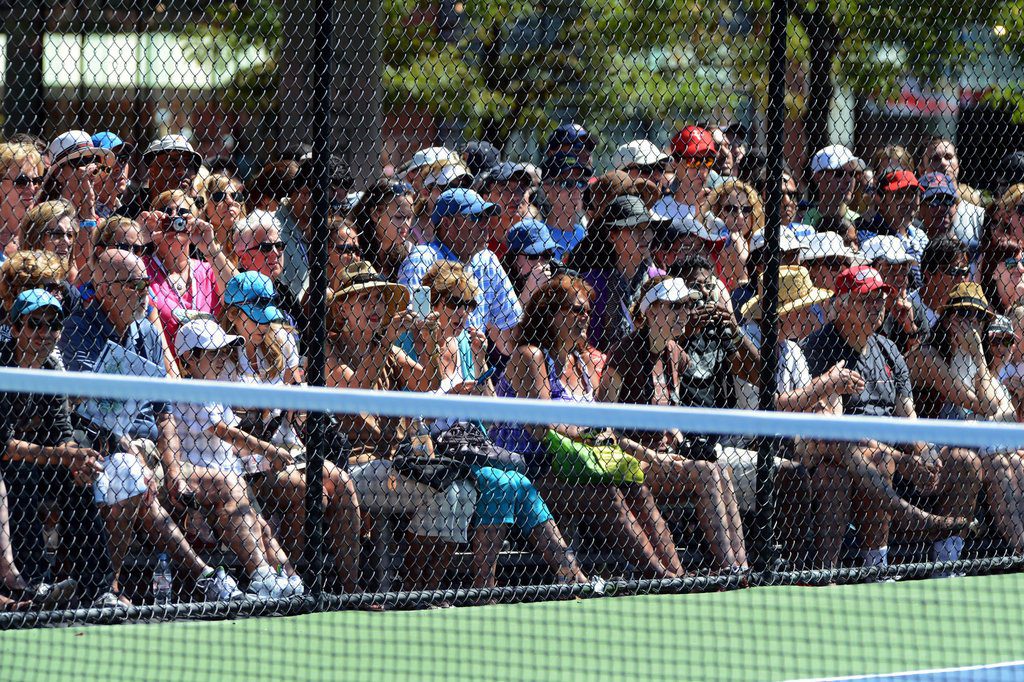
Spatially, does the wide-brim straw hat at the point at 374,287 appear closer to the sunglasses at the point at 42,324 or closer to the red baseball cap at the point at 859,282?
the sunglasses at the point at 42,324

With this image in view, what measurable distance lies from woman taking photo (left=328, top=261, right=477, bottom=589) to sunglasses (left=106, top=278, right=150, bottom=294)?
25.6 inches

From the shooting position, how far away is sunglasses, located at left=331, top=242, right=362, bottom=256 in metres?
5.28

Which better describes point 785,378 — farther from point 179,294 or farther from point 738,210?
point 179,294

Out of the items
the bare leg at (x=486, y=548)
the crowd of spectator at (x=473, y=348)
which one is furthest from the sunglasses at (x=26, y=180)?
the bare leg at (x=486, y=548)

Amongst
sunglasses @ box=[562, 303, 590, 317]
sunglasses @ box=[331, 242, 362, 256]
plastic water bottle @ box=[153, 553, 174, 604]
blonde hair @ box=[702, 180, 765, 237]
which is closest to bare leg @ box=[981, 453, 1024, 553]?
blonde hair @ box=[702, 180, 765, 237]

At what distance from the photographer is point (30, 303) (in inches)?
182

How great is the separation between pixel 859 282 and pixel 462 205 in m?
1.55

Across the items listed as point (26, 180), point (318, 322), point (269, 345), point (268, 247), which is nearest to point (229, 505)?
point (269, 345)

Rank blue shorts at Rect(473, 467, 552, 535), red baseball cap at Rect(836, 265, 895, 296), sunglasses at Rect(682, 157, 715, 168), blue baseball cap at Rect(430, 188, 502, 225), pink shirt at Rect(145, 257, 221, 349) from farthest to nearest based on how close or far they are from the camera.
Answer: sunglasses at Rect(682, 157, 715, 168), red baseball cap at Rect(836, 265, 895, 296), blue baseball cap at Rect(430, 188, 502, 225), blue shorts at Rect(473, 467, 552, 535), pink shirt at Rect(145, 257, 221, 349)

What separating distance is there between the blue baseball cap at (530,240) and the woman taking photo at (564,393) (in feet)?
0.81

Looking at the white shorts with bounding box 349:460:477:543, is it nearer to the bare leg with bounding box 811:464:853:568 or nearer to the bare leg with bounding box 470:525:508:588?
the bare leg with bounding box 470:525:508:588

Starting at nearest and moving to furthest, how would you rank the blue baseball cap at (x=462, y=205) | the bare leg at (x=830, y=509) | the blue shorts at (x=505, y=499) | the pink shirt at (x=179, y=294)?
the pink shirt at (x=179, y=294) → the blue shorts at (x=505, y=499) → the blue baseball cap at (x=462, y=205) → the bare leg at (x=830, y=509)

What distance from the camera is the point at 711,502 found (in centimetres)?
543

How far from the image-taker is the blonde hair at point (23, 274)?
15.3 ft
